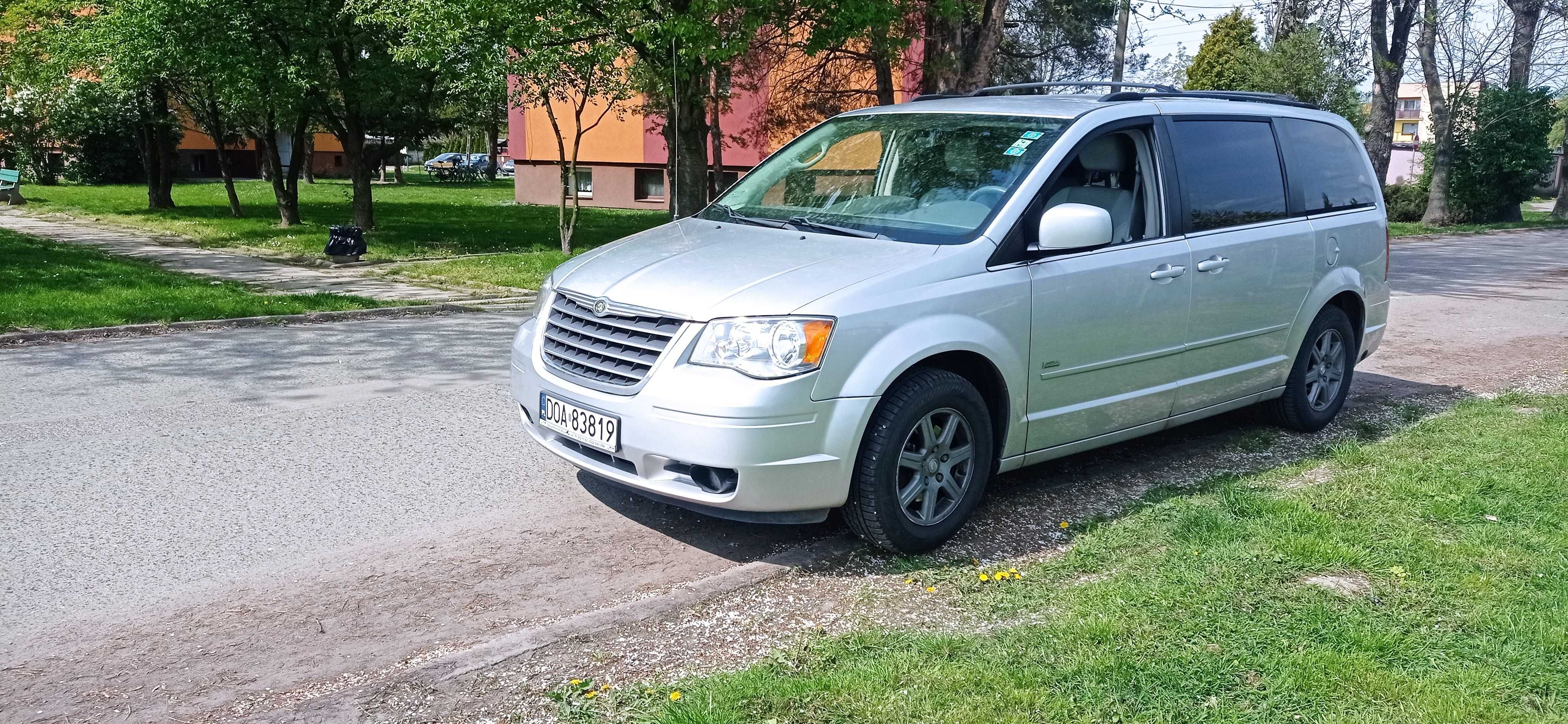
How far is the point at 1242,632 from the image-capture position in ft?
13.1

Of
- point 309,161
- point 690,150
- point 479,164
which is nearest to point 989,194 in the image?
point 690,150

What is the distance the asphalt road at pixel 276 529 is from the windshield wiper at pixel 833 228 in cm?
125

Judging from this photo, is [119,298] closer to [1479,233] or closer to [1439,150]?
[1479,233]

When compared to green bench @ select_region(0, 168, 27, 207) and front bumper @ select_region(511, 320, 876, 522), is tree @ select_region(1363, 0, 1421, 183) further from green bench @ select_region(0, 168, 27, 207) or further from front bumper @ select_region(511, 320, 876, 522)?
green bench @ select_region(0, 168, 27, 207)

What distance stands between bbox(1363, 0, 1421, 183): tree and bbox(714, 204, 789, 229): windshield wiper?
26703 millimetres

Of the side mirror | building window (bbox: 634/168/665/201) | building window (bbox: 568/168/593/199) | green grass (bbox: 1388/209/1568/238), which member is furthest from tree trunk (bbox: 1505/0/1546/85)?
the side mirror

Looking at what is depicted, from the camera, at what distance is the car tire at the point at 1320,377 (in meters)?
6.77

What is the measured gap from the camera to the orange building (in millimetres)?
36938

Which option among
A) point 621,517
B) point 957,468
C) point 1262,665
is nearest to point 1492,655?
point 1262,665

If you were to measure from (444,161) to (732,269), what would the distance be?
213ft

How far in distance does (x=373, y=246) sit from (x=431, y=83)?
10.3ft

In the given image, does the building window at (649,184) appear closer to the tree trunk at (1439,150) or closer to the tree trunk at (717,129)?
the tree trunk at (717,129)

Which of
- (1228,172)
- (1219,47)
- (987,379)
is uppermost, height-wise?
(1219,47)

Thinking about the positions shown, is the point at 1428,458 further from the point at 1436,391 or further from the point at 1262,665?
the point at 1262,665
